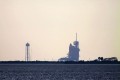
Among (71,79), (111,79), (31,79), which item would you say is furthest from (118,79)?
(31,79)

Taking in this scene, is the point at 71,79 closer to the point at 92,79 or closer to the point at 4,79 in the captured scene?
the point at 92,79

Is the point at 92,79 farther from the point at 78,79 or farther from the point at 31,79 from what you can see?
the point at 31,79

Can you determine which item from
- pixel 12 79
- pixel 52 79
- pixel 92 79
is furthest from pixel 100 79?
pixel 12 79

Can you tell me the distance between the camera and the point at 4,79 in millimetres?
136750

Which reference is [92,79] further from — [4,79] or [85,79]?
[4,79]

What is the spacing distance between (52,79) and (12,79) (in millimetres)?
9553

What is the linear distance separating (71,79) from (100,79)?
22.6 ft

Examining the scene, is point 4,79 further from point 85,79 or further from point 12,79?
point 85,79

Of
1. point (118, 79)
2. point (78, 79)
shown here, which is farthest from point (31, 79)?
point (118, 79)

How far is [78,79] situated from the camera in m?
138

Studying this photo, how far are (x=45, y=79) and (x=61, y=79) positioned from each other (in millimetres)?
3831

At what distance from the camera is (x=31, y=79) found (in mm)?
136750

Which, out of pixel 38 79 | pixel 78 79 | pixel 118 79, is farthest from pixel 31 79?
pixel 118 79

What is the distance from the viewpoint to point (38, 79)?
136875 millimetres
